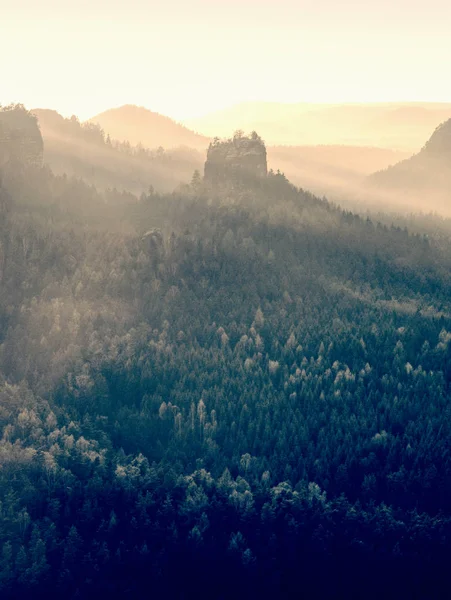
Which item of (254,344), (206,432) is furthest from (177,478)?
(254,344)

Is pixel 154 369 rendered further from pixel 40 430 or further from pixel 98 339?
pixel 40 430

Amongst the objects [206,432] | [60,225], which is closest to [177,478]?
[206,432]

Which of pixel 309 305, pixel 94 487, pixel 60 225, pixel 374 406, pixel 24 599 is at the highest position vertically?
pixel 60 225

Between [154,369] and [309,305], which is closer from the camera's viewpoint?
[154,369]

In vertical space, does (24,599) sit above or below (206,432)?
below

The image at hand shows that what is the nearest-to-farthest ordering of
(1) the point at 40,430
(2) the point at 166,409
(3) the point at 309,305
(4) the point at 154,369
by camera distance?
(1) the point at 40,430
(2) the point at 166,409
(4) the point at 154,369
(3) the point at 309,305

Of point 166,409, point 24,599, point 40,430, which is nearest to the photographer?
point 24,599
